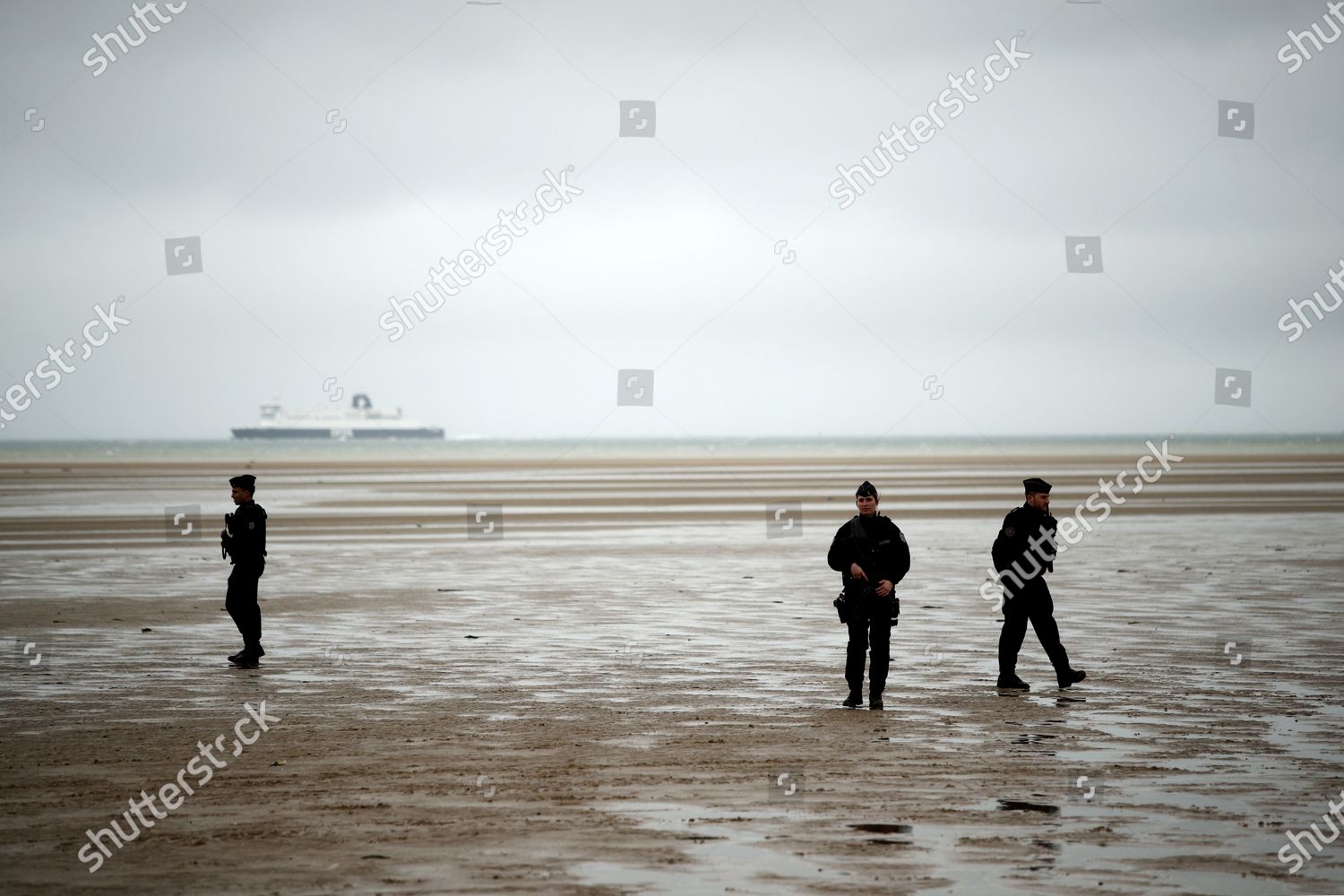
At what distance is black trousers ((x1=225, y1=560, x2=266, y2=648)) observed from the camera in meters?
13.8

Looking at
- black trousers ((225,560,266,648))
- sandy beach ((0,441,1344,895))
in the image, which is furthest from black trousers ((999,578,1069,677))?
black trousers ((225,560,266,648))

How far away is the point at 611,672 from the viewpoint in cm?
1323

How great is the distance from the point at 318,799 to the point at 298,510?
115 feet

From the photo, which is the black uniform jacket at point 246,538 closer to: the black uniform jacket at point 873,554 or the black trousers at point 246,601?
the black trousers at point 246,601

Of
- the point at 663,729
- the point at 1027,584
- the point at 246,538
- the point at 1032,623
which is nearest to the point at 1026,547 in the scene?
the point at 1027,584

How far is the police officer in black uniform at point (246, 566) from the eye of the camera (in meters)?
13.8

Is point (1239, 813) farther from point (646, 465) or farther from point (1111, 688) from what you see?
point (646, 465)

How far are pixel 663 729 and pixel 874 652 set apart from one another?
6.92 feet

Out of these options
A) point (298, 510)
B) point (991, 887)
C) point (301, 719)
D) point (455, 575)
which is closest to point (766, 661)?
point (301, 719)

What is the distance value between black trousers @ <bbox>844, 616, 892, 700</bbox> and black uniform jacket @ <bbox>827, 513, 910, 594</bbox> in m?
0.31

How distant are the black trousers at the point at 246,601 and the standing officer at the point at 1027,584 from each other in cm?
732

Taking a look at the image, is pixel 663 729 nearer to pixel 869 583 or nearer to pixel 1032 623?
pixel 869 583

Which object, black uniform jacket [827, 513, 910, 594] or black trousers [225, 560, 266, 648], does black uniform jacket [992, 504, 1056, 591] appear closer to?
black uniform jacket [827, 513, 910, 594]

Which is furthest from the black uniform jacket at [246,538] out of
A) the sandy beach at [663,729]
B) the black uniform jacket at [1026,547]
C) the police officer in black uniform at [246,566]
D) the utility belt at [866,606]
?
the black uniform jacket at [1026,547]
